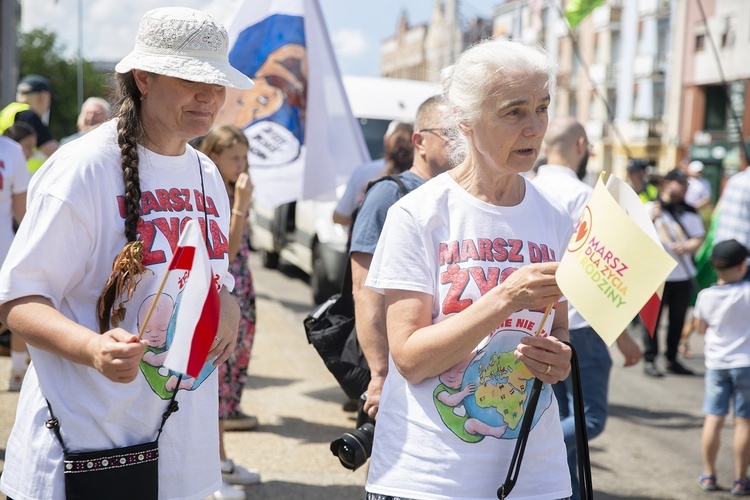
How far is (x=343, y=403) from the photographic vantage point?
259 inches

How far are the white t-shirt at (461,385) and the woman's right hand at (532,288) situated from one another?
0.21 meters

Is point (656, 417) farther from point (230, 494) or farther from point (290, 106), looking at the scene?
point (230, 494)

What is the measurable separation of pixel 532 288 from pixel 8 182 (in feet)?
14.1

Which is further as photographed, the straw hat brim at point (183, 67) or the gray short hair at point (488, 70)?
the gray short hair at point (488, 70)

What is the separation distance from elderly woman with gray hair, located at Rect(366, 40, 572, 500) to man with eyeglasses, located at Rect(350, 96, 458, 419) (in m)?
0.73

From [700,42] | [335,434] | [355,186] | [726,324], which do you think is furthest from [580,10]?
[700,42]

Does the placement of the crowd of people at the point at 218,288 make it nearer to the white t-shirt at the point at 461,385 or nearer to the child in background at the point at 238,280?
the white t-shirt at the point at 461,385

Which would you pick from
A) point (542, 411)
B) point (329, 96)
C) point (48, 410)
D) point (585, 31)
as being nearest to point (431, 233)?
point (542, 411)

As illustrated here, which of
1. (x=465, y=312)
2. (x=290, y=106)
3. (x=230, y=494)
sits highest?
(x=290, y=106)

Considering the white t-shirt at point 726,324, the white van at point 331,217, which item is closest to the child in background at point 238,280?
the white t-shirt at point 726,324

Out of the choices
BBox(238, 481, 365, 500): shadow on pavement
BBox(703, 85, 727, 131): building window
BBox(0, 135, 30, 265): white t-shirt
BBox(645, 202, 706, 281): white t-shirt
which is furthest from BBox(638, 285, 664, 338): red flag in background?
BBox(703, 85, 727, 131): building window

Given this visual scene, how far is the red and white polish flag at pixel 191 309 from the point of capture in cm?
191

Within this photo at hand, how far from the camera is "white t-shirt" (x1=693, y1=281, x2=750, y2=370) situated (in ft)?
18.0

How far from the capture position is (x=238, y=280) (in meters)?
5.21
